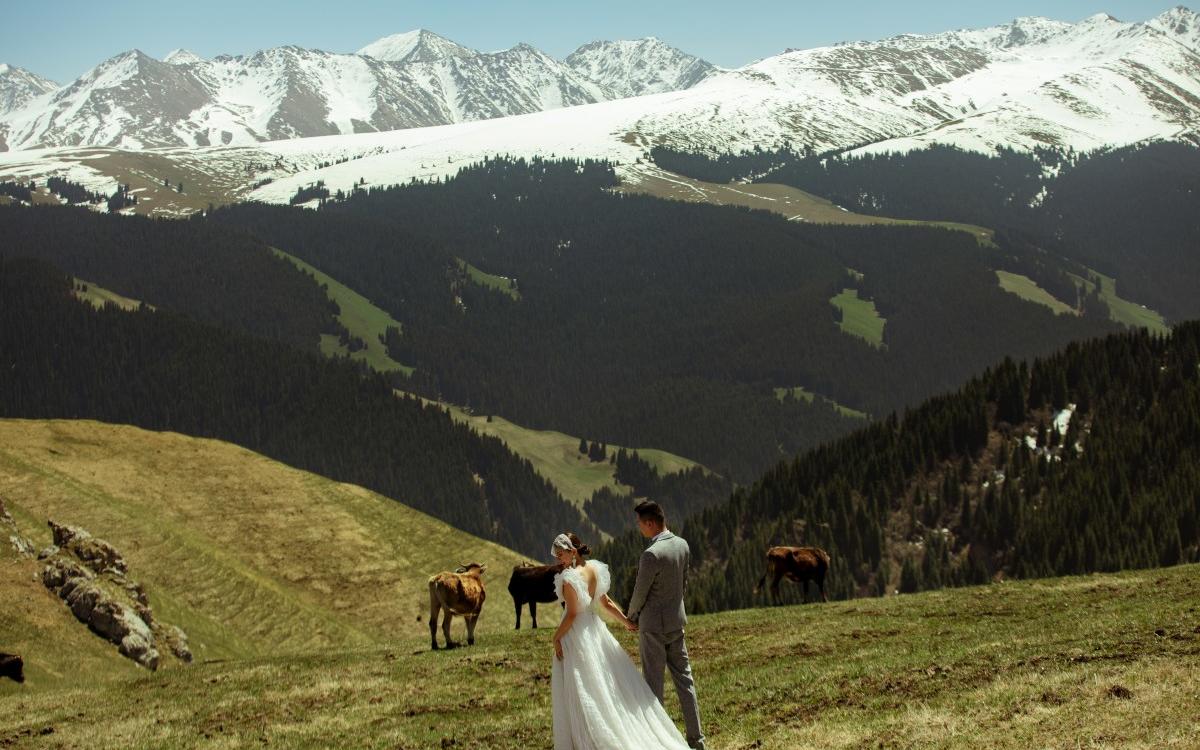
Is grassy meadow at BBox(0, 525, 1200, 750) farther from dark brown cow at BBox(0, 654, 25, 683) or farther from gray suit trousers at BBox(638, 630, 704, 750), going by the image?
gray suit trousers at BBox(638, 630, 704, 750)

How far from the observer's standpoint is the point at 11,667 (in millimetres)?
42656

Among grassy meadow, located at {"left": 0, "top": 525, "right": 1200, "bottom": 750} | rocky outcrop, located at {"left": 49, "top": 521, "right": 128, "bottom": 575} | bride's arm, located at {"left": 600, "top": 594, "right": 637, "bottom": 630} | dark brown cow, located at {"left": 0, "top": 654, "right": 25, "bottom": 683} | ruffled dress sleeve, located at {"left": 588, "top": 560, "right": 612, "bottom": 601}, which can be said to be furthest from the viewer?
rocky outcrop, located at {"left": 49, "top": 521, "right": 128, "bottom": 575}

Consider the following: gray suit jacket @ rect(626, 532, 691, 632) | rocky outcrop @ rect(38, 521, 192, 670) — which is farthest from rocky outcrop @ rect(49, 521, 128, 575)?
gray suit jacket @ rect(626, 532, 691, 632)

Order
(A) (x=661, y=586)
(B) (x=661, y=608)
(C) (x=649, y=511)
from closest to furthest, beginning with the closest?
(C) (x=649, y=511), (A) (x=661, y=586), (B) (x=661, y=608)

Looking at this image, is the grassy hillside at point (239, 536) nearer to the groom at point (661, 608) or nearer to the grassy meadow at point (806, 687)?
the grassy meadow at point (806, 687)

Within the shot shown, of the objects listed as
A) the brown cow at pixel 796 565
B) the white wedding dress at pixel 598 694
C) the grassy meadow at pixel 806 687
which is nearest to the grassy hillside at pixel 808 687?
the grassy meadow at pixel 806 687

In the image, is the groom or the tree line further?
the tree line

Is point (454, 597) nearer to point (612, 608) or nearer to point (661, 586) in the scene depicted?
point (612, 608)

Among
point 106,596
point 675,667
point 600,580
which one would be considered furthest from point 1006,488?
point 600,580

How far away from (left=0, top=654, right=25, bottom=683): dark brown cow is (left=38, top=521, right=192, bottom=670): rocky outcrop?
11257mm

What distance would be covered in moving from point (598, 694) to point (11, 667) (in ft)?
101

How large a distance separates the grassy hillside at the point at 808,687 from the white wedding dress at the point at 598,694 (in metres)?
2.64

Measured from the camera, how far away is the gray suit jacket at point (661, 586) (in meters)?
20.9

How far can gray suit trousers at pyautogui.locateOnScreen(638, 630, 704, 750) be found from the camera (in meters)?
21.4
